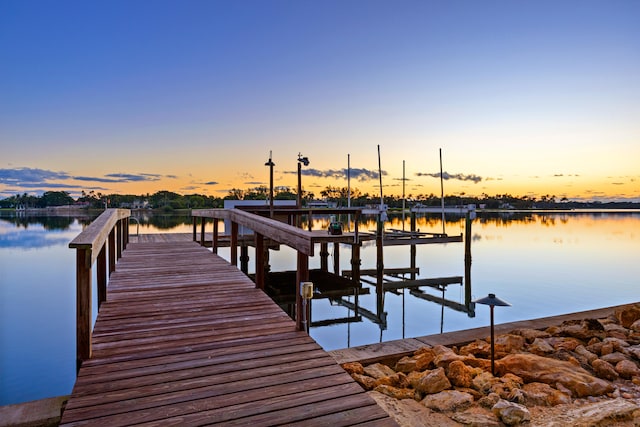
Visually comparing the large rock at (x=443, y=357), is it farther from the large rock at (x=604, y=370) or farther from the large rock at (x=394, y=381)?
the large rock at (x=604, y=370)

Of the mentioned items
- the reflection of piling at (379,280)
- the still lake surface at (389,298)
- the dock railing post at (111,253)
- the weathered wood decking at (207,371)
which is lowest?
the still lake surface at (389,298)

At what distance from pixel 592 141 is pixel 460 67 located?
442 inches

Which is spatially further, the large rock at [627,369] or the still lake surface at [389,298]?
the still lake surface at [389,298]

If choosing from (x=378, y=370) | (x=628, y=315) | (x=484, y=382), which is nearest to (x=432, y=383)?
(x=484, y=382)

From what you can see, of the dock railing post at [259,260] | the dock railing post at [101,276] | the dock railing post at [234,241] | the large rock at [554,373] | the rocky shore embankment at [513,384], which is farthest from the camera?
the dock railing post at [234,241]

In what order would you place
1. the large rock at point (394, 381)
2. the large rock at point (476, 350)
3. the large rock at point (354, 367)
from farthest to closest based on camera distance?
the large rock at point (476, 350), the large rock at point (354, 367), the large rock at point (394, 381)

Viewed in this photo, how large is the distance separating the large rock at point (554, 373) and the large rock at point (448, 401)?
107 cm

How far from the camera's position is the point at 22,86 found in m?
16.0

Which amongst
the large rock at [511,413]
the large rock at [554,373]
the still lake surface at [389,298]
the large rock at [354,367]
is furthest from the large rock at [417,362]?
the still lake surface at [389,298]

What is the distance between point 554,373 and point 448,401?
153cm

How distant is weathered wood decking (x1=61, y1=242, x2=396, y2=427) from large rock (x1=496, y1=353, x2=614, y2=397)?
2.72 metres

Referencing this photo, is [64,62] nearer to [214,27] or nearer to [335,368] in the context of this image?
[214,27]

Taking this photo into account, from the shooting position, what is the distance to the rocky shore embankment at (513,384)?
3.31 metres

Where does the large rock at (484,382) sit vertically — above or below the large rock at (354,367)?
above
